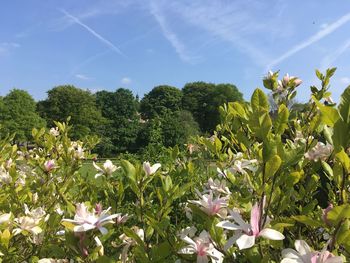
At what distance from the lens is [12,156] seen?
11.3 ft

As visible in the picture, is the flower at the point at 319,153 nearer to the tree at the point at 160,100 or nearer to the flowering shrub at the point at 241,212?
the flowering shrub at the point at 241,212

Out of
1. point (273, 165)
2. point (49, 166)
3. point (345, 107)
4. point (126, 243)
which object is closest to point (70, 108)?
point (49, 166)

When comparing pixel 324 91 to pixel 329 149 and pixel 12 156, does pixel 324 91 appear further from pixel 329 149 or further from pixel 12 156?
pixel 12 156

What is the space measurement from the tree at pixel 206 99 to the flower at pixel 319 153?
60275mm

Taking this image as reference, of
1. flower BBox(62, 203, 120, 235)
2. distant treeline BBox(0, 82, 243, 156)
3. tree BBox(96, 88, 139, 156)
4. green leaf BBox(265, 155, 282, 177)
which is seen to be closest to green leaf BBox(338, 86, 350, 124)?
green leaf BBox(265, 155, 282, 177)

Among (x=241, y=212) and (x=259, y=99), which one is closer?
(x=259, y=99)

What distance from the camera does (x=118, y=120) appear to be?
58.0 m

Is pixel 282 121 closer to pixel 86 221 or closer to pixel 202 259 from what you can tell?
pixel 202 259

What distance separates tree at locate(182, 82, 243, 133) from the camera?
62.4 m

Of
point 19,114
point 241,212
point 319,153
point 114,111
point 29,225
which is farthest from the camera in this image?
point 114,111

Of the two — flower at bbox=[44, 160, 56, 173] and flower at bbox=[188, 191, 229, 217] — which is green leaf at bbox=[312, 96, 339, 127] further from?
flower at bbox=[44, 160, 56, 173]

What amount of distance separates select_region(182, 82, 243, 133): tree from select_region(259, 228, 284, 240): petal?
60.8 meters

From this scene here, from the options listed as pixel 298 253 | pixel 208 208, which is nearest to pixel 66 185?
pixel 208 208

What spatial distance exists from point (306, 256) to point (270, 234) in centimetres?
10
